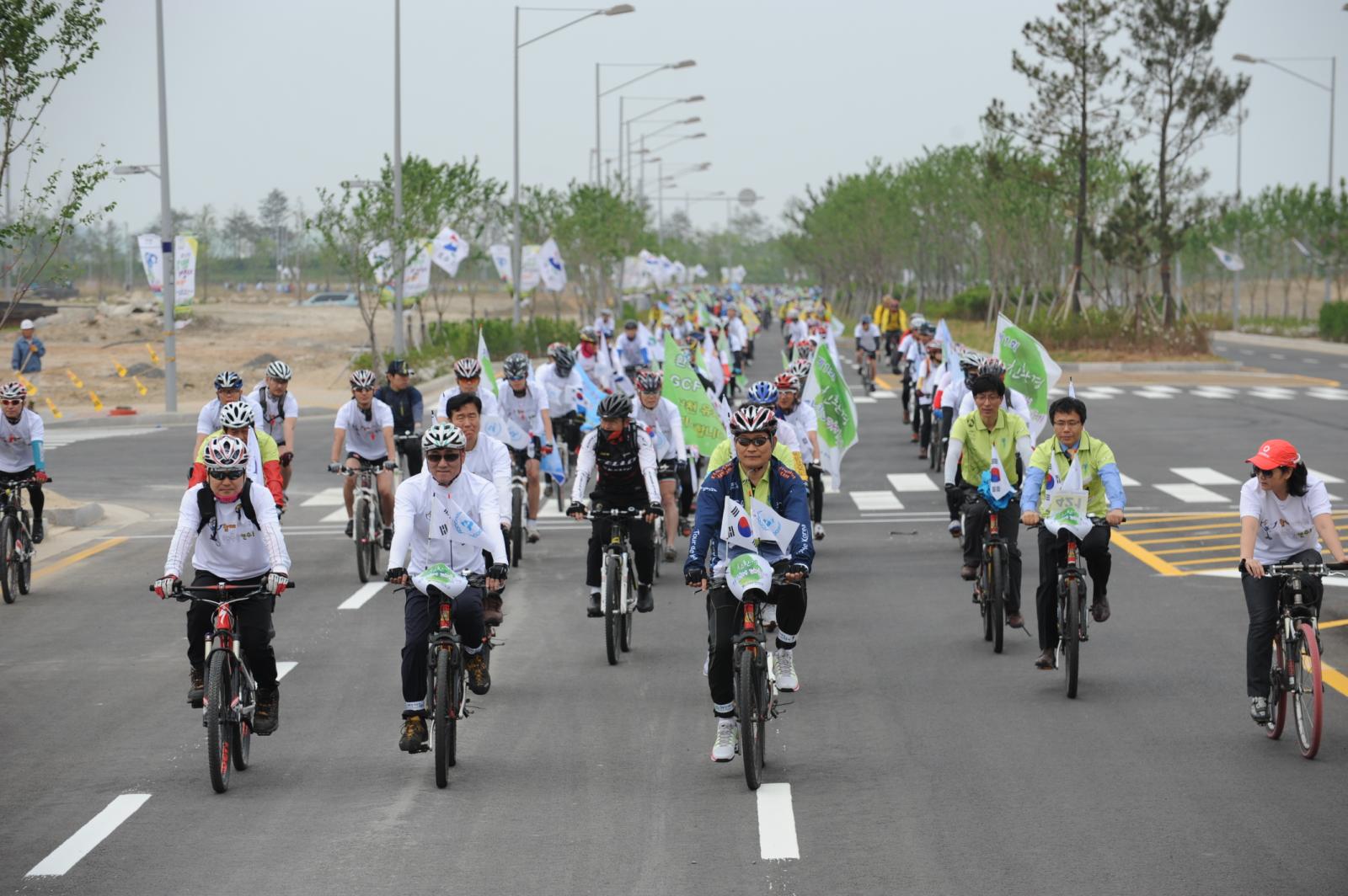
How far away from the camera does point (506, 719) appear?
1070 cm

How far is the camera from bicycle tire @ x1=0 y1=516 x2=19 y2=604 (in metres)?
15.3

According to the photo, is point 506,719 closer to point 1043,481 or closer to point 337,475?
point 1043,481

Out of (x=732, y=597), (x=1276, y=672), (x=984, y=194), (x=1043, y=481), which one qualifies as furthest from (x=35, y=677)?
(x=984, y=194)

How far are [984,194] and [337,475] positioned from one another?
48583mm

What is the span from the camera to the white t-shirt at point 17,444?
1583 centimetres

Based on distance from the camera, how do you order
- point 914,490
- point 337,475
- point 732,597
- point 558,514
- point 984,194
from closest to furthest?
point 732,597, point 558,514, point 914,490, point 337,475, point 984,194

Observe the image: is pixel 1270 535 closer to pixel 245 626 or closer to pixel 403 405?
pixel 245 626

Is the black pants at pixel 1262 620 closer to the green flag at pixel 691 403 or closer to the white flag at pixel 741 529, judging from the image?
the white flag at pixel 741 529

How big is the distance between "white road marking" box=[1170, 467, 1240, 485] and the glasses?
15.9 meters

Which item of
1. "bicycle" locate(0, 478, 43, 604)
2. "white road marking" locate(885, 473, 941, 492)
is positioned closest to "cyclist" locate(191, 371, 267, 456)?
"bicycle" locate(0, 478, 43, 604)

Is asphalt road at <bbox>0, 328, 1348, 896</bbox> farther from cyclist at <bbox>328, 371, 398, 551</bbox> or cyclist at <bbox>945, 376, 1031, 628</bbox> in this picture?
cyclist at <bbox>328, 371, 398, 551</bbox>

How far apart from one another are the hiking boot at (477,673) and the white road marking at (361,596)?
16.3 ft

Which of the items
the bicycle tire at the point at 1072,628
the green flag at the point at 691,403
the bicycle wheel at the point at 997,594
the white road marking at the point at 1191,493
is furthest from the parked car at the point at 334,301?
the bicycle tire at the point at 1072,628

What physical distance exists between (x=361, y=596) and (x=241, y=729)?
235 inches
